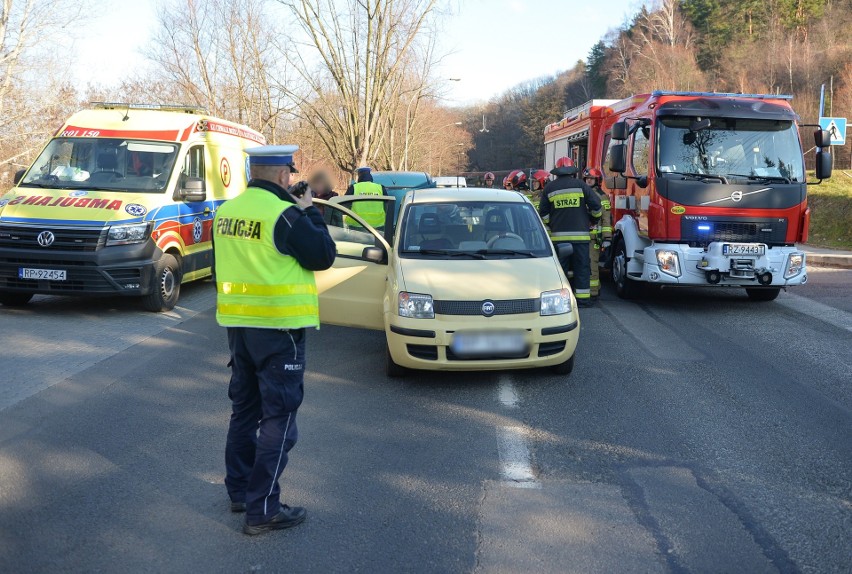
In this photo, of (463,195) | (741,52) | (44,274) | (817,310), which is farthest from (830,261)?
(741,52)

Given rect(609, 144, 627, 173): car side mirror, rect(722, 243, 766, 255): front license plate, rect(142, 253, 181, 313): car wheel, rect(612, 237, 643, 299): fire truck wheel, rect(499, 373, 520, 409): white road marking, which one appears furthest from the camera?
rect(612, 237, 643, 299): fire truck wheel

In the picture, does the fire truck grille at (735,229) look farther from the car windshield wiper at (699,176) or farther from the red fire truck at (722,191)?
the car windshield wiper at (699,176)

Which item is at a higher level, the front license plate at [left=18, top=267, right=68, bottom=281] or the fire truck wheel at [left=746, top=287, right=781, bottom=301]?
the front license plate at [left=18, top=267, right=68, bottom=281]

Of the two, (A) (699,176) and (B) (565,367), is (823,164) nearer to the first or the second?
(A) (699,176)

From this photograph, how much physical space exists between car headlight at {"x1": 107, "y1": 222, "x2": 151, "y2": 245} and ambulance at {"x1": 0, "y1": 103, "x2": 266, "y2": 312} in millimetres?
12

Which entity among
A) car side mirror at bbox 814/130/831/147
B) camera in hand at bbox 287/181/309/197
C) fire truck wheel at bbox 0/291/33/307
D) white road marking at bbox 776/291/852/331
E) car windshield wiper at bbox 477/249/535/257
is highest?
car side mirror at bbox 814/130/831/147

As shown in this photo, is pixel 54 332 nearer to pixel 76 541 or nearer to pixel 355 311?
pixel 355 311

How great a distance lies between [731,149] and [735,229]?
1.10 meters

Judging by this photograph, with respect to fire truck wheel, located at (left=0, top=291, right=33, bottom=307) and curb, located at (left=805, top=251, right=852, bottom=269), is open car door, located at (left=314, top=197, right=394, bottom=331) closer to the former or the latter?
fire truck wheel, located at (left=0, top=291, right=33, bottom=307)

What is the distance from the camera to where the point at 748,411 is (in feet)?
19.3

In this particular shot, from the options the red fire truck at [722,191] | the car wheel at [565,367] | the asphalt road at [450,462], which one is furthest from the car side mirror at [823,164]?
the car wheel at [565,367]

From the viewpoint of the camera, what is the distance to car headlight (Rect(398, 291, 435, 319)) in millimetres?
6309

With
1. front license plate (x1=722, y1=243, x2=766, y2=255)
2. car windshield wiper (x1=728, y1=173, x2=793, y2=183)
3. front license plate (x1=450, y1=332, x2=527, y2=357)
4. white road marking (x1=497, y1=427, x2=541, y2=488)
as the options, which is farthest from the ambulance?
car windshield wiper (x1=728, y1=173, x2=793, y2=183)

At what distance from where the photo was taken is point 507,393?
6.39 meters
